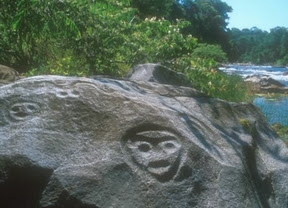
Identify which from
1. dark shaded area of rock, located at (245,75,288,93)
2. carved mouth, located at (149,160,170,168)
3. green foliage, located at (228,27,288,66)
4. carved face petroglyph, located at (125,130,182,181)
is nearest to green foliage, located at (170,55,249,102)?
carved face petroglyph, located at (125,130,182,181)

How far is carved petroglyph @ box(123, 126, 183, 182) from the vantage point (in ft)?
7.50

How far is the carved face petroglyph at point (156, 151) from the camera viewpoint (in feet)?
7.50

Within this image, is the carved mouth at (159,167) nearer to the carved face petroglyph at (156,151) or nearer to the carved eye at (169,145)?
the carved face petroglyph at (156,151)

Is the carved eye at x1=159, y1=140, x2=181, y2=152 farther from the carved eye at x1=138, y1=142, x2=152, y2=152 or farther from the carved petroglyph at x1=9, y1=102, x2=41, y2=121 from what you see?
the carved petroglyph at x1=9, y1=102, x2=41, y2=121

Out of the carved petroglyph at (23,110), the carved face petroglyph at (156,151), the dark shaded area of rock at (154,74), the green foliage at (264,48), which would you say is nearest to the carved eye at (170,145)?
the carved face petroglyph at (156,151)

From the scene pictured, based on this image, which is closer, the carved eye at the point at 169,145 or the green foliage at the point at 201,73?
the carved eye at the point at 169,145

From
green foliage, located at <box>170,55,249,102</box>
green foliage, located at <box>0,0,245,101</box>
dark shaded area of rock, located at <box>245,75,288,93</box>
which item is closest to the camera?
green foliage, located at <box>0,0,245,101</box>

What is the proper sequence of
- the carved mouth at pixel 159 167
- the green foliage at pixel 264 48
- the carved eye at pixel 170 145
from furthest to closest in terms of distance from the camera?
the green foliage at pixel 264 48
the carved eye at pixel 170 145
the carved mouth at pixel 159 167

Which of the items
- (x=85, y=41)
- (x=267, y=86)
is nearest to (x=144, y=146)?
(x=85, y=41)

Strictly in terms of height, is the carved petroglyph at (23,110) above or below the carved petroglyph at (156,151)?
above

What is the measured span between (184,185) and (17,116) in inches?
41.8

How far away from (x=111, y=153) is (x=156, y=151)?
0.90ft

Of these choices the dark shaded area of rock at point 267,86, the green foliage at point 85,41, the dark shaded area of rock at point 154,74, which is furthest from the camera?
the dark shaded area of rock at point 267,86

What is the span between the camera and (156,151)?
2.38 metres
